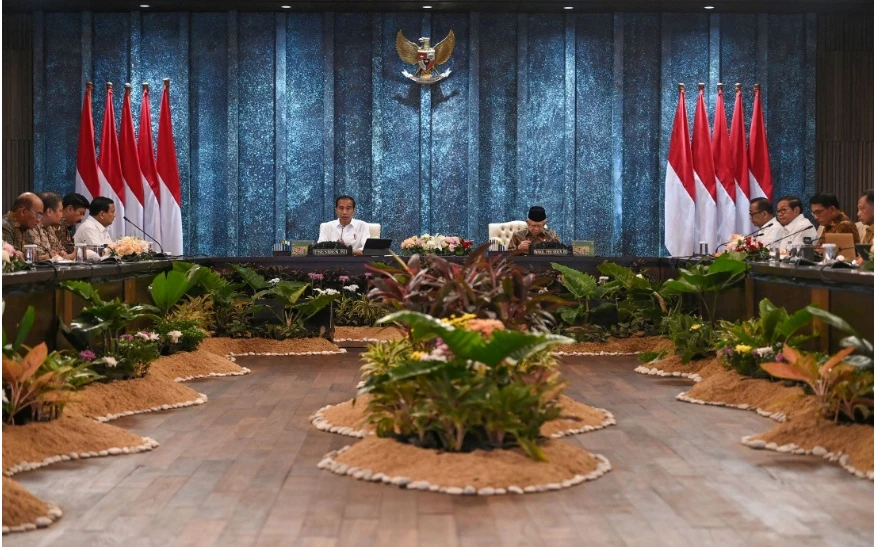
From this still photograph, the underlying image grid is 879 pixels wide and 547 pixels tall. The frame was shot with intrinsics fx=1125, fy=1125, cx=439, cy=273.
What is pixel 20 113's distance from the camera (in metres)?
13.2

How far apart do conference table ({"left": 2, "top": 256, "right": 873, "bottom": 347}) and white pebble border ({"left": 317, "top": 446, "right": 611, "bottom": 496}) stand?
1912 millimetres

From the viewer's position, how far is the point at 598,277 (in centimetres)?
1068

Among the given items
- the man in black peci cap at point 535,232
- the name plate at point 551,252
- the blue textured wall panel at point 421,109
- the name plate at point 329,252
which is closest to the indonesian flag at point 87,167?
the blue textured wall panel at point 421,109

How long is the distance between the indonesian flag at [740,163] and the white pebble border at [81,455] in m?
8.24

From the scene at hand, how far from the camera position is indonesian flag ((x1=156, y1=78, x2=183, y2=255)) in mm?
11961

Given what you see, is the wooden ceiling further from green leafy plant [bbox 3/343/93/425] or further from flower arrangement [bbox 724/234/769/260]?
green leafy plant [bbox 3/343/93/425]

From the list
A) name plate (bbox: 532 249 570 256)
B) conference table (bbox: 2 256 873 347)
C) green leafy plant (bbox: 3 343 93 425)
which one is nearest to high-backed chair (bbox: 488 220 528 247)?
name plate (bbox: 532 249 570 256)

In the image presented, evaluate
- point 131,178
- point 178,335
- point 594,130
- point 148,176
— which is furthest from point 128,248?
point 594,130

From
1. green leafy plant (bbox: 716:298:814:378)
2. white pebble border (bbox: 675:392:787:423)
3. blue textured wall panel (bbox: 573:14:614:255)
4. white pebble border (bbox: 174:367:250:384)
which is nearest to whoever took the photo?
white pebble border (bbox: 675:392:787:423)

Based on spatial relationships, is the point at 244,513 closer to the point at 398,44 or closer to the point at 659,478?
the point at 659,478

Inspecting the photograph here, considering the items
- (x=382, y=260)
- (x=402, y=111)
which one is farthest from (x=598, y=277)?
(x=402, y=111)

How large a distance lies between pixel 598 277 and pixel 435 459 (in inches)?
255

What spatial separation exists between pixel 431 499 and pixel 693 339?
13.9ft

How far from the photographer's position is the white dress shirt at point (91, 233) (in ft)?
31.6
